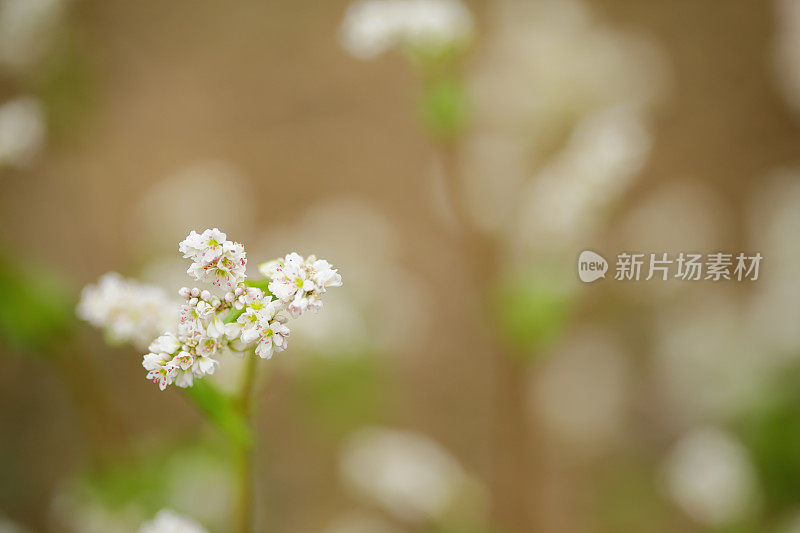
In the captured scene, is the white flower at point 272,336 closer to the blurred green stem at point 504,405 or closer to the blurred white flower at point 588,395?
the blurred green stem at point 504,405

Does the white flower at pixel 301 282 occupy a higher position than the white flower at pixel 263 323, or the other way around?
the white flower at pixel 301 282

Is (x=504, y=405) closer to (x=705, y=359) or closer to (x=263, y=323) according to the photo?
(x=705, y=359)

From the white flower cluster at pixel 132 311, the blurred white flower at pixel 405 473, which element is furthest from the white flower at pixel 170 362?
the blurred white flower at pixel 405 473

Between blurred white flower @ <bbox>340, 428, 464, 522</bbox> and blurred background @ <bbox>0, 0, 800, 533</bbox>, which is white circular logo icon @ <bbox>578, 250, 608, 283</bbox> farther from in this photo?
blurred white flower @ <bbox>340, 428, 464, 522</bbox>

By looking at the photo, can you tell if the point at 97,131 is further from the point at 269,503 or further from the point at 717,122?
the point at 717,122

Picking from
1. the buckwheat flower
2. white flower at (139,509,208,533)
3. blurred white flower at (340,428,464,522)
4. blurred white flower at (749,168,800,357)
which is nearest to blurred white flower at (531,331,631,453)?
blurred white flower at (749,168,800,357)

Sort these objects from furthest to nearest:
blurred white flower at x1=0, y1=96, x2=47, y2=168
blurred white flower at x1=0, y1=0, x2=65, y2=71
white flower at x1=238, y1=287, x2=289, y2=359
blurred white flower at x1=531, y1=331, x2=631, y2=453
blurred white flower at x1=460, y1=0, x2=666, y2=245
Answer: blurred white flower at x1=531, y1=331, x2=631, y2=453, blurred white flower at x1=460, y1=0, x2=666, y2=245, blurred white flower at x1=0, y1=0, x2=65, y2=71, blurred white flower at x1=0, y1=96, x2=47, y2=168, white flower at x1=238, y1=287, x2=289, y2=359
